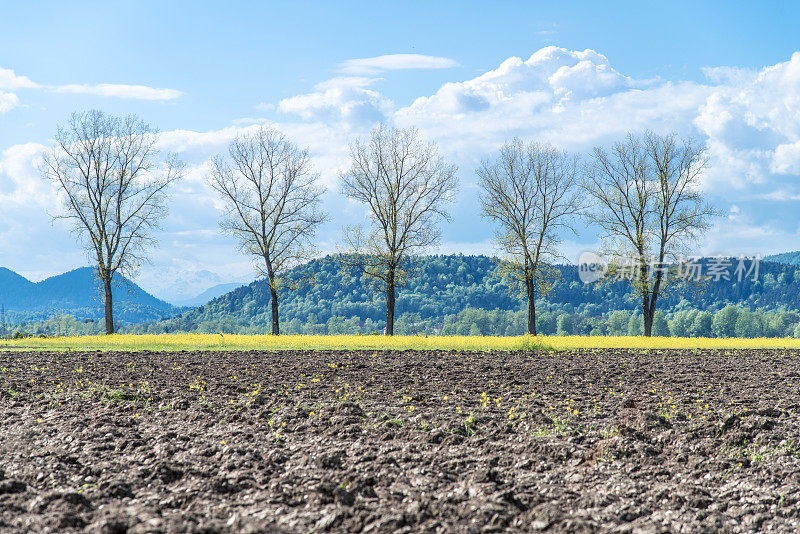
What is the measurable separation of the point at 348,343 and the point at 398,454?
22861 mm

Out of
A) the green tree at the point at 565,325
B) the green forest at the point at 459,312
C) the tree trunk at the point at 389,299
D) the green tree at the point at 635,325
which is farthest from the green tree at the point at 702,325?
the tree trunk at the point at 389,299

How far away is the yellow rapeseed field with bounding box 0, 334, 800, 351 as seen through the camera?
30.3 m

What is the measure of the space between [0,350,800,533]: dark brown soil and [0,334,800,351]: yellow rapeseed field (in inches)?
511

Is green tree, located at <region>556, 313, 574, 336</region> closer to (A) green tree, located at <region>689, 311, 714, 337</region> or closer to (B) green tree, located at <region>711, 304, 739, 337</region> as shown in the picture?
(A) green tree, located at <region>689, 311, 714, 337</region>

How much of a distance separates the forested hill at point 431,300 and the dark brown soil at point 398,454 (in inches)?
4185

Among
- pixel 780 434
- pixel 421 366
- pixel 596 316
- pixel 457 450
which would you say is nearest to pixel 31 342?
pixel 421 366

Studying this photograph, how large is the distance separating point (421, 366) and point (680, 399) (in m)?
8.20

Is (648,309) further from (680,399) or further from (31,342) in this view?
(31,342)

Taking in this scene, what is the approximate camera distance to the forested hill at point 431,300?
470 ft

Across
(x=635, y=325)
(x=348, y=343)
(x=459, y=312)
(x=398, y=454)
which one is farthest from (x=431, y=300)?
(x=398, y=454)

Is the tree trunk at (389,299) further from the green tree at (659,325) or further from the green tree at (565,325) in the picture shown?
the green tree at (565,325)

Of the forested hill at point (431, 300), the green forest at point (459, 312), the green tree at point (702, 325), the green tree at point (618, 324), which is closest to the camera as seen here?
the green tree at point (702, 325)

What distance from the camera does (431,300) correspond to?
16362cm

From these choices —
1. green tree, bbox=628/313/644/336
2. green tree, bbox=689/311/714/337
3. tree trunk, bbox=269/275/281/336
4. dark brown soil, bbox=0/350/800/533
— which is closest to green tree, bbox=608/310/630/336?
green tree, bbox=628/313/644/336
